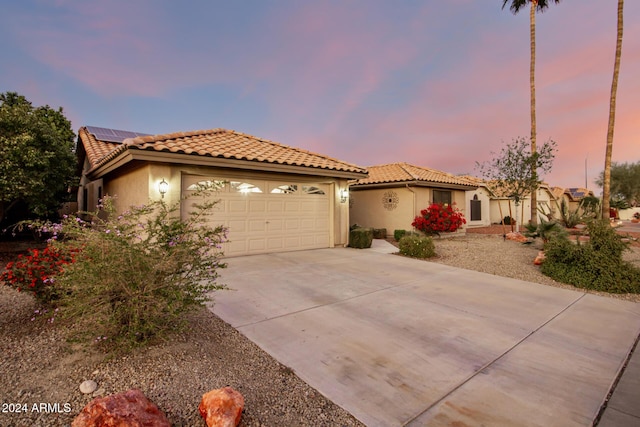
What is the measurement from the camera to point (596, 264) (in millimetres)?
5848

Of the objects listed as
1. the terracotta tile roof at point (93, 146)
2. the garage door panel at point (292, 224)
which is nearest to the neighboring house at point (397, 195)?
the garage door panel at point (292, 224)

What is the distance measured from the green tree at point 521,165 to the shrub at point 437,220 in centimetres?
270

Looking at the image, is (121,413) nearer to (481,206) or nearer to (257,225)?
(257,225)

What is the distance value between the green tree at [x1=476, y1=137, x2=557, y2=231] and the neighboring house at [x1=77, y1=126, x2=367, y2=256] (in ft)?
22.9

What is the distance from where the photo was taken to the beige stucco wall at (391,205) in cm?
1407

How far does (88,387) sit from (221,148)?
6.95 meters

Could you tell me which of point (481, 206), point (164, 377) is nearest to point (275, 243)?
point (164, 377)

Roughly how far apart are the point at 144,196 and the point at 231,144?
9.56ft

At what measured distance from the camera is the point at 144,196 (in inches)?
293

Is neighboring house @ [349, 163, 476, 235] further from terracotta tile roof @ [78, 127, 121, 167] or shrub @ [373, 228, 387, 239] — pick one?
terracotta tile roof @ [78, 127, 121, 167]

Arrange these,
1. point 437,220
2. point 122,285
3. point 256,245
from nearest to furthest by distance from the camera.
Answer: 1. point 122,285
2. point 256,245
3. point 437,220

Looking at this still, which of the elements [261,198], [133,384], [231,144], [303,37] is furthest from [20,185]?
[303,37]

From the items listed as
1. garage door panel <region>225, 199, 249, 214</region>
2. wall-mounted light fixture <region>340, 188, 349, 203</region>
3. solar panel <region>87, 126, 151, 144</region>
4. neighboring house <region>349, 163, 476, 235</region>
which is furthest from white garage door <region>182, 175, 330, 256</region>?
solar panel <region>87, 126, 151, 144</region>

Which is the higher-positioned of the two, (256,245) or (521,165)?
(521,165)
